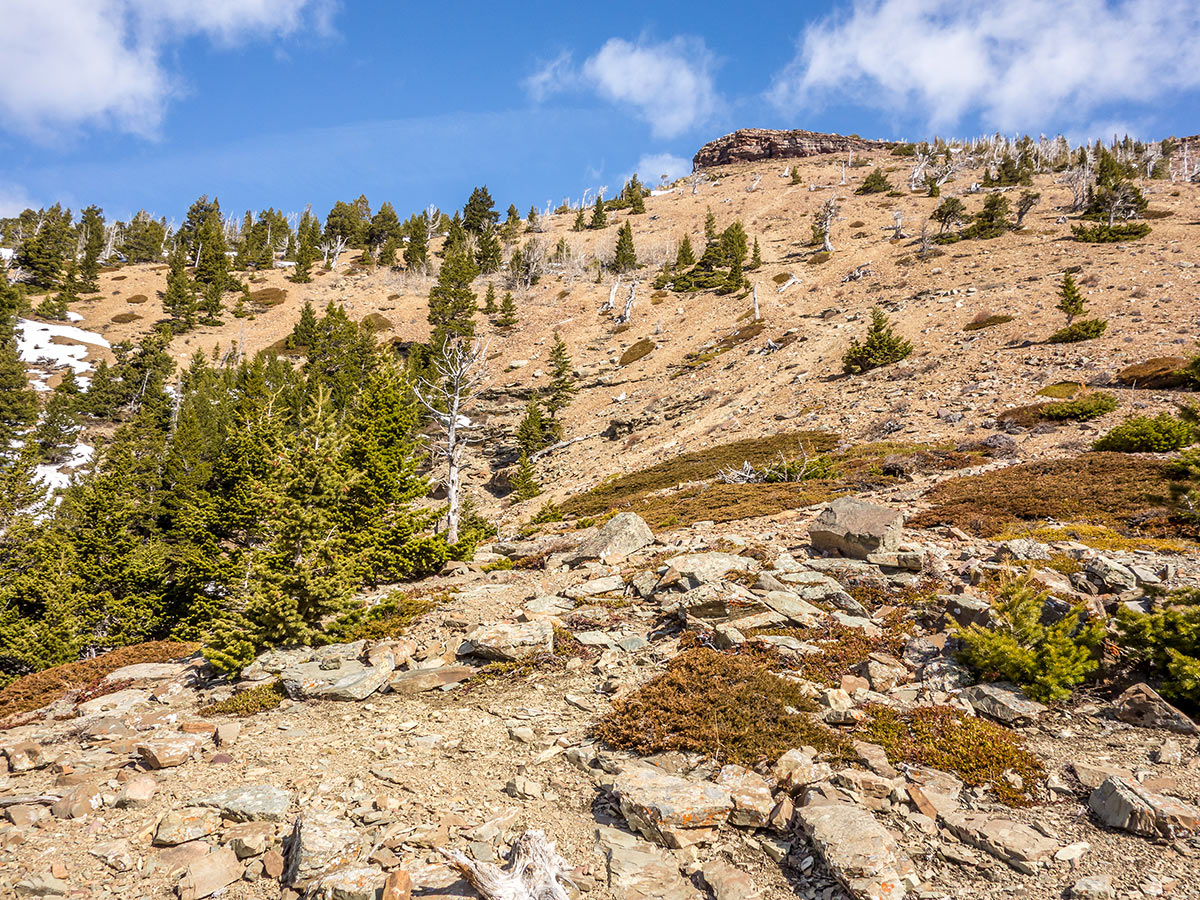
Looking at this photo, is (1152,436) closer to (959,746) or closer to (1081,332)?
(1081,332)

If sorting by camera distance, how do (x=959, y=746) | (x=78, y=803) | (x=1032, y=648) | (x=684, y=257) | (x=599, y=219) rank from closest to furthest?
(x=959, y=746), (x=78, y=803), (x=1032, y=648), (x=684, y=257), (x=599, y=219)

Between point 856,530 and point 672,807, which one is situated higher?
point 856,530

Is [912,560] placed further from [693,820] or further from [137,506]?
[137,506]

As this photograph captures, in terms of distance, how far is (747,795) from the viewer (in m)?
5.91

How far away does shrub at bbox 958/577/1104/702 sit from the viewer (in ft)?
23.2

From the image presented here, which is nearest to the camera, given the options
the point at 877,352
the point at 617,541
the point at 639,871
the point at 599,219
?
the point at 639,871

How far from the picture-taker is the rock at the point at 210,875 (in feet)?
17.5

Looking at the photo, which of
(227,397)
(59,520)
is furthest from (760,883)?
(227,397)

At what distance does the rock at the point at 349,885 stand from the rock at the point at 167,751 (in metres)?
3.90

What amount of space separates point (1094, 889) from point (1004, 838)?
0.67 meters

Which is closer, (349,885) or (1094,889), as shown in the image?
(1094,889)

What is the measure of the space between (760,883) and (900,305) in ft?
158

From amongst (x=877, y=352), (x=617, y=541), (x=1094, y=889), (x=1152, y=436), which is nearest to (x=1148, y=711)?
(x=1094, y=889)

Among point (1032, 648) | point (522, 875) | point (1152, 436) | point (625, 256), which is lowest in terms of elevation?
point (522, 875)
